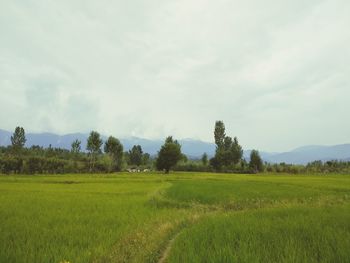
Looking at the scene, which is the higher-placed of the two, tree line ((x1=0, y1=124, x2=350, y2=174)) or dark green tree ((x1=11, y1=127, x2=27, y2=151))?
dark green tree ((x1=11, y1=127, x2=27, y2=151))

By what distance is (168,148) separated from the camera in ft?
222

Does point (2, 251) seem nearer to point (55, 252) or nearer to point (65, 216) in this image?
point (55, 252)

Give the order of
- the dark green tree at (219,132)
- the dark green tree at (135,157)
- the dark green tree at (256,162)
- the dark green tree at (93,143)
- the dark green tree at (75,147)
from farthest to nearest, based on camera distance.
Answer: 1. the dark green tree at (135,157)
2. the dark green tree at (75,147)
3. the dark green tree at (219,132)
4. the dark green tree at (256,162)
5. the dark green tree at (93,143)

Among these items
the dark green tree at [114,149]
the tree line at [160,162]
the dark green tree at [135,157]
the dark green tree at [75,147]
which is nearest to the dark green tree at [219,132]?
the tree line at [160,162]

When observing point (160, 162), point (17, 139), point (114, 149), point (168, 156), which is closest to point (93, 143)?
point (114, 149)

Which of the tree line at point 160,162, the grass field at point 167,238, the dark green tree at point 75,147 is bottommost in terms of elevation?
the grass field at point 167,238

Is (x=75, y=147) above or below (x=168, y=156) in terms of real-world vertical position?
above

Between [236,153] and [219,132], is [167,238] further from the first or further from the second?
[219,132]

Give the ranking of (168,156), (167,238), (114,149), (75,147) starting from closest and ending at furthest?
(167,238), (168,156), (114,149), (75,147)

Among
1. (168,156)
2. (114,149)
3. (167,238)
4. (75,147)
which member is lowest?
(167,238)

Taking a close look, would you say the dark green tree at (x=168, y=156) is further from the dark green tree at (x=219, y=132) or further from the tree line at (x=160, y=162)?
the dark green tree at (x=219, y=132)

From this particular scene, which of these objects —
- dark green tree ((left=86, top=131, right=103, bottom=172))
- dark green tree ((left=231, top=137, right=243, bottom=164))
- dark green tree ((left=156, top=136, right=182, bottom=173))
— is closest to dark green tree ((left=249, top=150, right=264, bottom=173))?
dark green tree ((left=231, top=137, right=243, bottom=164))

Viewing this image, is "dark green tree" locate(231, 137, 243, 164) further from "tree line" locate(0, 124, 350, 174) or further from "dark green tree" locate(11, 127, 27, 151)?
"dark green tree" locate(11, 127, 27, 151)

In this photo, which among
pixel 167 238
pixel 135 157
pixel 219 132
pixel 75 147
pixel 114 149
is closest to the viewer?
pixel 167 238
